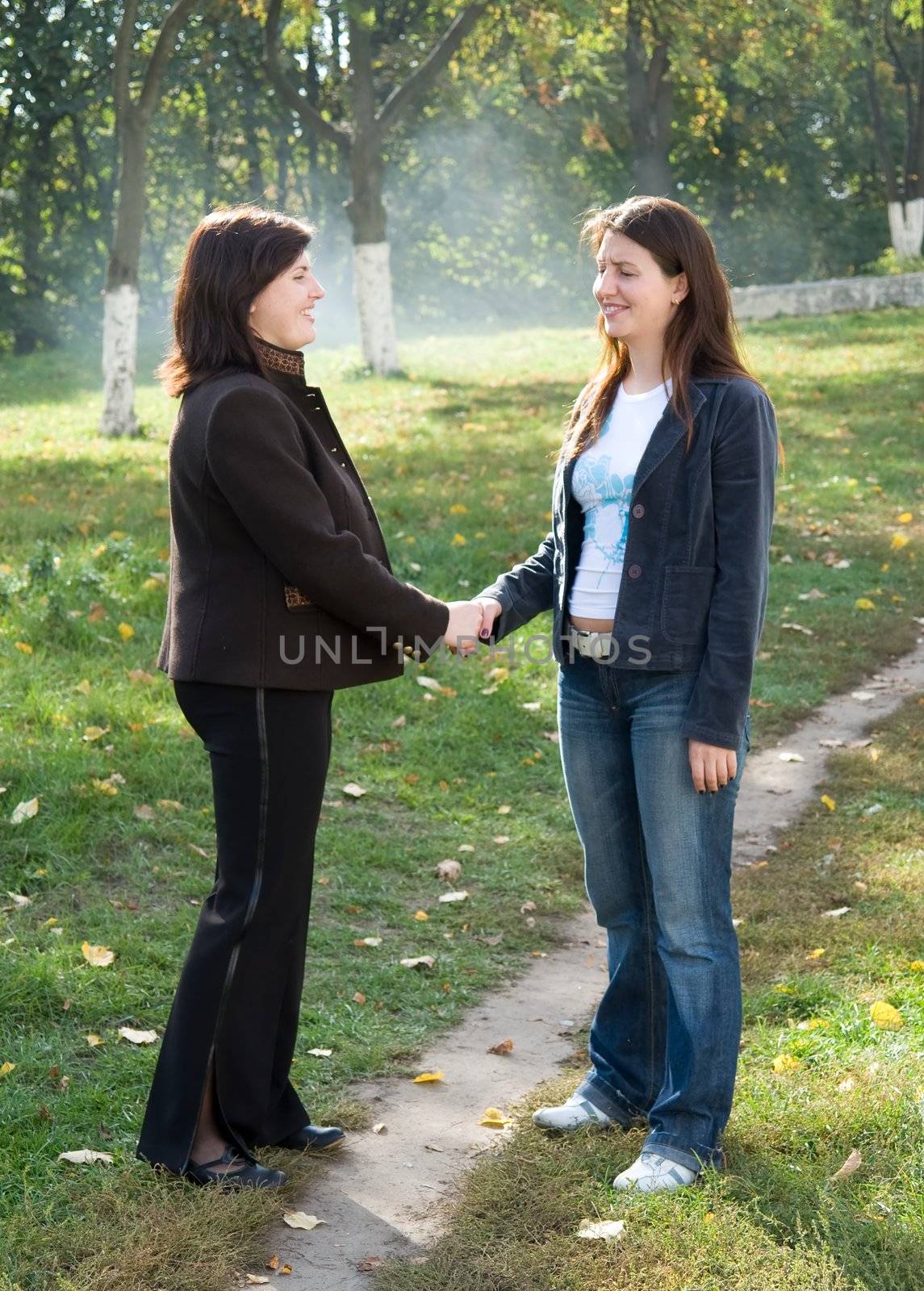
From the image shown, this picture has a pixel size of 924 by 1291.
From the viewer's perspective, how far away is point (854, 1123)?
3375 mm

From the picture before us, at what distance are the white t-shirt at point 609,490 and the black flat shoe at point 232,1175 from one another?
5.00ft

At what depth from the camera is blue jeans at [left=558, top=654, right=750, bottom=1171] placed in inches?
125

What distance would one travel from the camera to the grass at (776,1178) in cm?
289

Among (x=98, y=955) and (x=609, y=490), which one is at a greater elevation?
(x=609, y=490)

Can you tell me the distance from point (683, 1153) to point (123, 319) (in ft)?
43.1

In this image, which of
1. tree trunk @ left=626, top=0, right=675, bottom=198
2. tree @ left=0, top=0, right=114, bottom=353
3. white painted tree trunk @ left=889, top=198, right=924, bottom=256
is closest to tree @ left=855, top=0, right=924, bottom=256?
white painted tree trunk @ left=889, top=198, right=924, bottom=256

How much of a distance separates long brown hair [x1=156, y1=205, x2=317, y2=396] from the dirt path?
1947 millimetres

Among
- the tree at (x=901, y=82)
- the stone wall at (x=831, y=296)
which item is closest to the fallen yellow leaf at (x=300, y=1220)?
the stone wall at (x=831, y=296)

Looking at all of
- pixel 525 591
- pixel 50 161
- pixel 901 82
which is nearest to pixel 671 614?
pixel 525 591

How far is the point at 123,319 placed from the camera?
14.8 m

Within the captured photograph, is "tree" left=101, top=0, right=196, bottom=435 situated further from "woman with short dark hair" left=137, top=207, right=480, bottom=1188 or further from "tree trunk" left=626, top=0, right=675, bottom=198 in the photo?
"tree trunk" left=626, top=0, right=675, bottom=198

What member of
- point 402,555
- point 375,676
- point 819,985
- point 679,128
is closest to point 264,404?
point 375,676

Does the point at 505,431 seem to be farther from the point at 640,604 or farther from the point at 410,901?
the point at 640,604

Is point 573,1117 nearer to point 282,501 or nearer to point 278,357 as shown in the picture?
point 282,501
